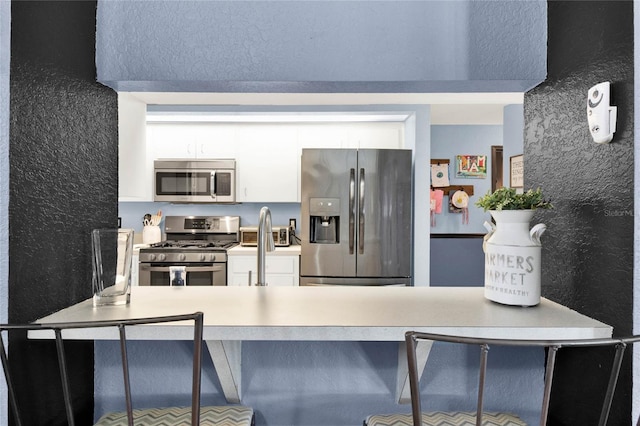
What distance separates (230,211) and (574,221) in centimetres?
348

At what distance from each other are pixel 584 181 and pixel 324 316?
81 cm

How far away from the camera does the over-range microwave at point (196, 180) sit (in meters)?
3.90

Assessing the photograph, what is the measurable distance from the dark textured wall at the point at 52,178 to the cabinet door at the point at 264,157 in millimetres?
2474

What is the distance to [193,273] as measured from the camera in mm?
3711

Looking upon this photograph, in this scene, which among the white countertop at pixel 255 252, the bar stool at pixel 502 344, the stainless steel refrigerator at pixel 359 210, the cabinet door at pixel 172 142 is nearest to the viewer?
the bar stool at pixel 502 344

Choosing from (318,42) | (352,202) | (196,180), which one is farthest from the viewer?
Answer: (196,180)

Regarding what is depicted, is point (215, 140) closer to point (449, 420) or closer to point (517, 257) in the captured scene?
point (517, 257)

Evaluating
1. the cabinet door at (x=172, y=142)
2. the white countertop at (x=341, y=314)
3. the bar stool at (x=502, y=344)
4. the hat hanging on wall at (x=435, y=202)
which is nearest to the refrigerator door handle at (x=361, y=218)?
the cabinet door at (x=172, y=142)

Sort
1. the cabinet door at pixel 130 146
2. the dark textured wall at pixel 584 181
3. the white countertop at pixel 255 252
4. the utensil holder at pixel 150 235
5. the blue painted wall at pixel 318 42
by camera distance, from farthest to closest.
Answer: the utensil holder at pixel 150 235 → the white countertop at pixel 255 252 → the cabinet door at pixel 130 146 → the blue painted wall at pixel 318 42 → the dark textured wall at pixel 584 181

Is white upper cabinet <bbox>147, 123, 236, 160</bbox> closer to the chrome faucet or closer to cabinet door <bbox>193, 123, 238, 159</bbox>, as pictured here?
cabinet door <bbox>193, 123, 238, 159</bbox>

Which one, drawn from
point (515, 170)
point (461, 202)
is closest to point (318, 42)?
point (515, 170)

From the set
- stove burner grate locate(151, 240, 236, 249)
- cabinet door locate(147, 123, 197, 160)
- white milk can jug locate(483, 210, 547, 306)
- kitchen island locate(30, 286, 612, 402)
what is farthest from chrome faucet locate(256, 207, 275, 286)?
cabinet door locate(147, 123, 197, 160)

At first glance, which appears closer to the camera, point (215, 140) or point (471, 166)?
point (215, 140)

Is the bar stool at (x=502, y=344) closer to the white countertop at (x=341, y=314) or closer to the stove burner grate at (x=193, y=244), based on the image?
the white countertop at (x=341, y=314)
